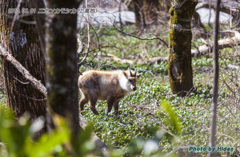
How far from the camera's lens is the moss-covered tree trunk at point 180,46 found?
745 centimetres

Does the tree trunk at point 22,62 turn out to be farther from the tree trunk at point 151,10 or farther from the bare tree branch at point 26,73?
the tree trunk at point 151,10

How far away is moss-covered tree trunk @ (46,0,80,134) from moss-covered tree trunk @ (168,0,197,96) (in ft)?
16.9

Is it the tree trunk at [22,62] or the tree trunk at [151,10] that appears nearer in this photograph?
the tree trunk at [22,62]

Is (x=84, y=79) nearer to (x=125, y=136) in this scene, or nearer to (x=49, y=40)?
(x=125, y=136)

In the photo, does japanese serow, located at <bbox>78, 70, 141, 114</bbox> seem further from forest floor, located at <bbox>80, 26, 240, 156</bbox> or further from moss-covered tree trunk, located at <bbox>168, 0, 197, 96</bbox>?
moss-covered tree trunk, located at <bbox>168, 0, 197, 96</bbox>

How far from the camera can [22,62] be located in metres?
4.89

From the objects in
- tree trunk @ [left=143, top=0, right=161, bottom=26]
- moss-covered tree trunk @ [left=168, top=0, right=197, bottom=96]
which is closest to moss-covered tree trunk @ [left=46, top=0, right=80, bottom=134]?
moss-covered tree trunk @ [left=168, top=0, right=197, bottom=96]

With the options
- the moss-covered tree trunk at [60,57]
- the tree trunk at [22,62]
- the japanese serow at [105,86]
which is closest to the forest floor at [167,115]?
the japanese serow at [105,86]

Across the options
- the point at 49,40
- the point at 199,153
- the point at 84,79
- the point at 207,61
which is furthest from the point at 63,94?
the point at 207,61

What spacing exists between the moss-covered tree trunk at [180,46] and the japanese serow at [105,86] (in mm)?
1076

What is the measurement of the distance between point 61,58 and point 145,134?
3.83 m

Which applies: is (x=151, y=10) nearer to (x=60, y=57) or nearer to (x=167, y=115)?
(x=167, y=115)

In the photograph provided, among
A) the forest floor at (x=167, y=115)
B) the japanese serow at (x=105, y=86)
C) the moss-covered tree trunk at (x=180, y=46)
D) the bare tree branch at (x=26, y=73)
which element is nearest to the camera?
the bare tree branch at (x=26, y=73)

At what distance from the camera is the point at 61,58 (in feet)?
8.05
